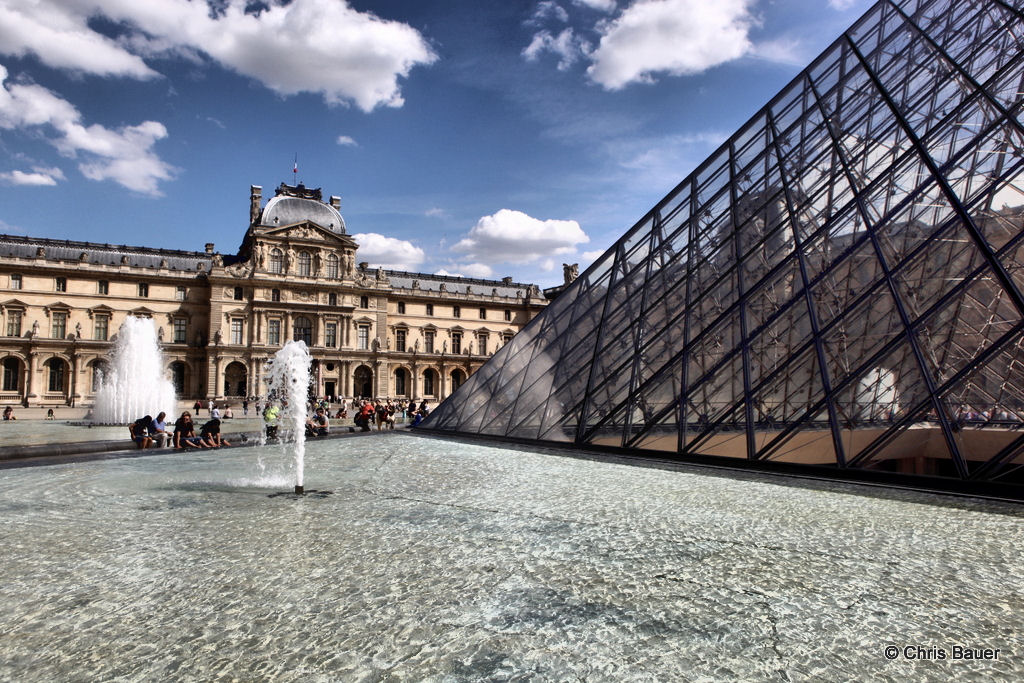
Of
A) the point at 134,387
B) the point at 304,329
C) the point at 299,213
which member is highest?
the point at 299,213

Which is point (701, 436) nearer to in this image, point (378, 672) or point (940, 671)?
point (940, 671)

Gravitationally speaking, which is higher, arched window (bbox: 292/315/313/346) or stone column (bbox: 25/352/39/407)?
arched window (bbox: 292/315/313/346)

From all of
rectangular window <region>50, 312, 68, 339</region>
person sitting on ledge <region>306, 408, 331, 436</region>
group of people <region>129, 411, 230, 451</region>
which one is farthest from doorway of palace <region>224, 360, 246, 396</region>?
group of people <region>129, 411, 230, 451</region>

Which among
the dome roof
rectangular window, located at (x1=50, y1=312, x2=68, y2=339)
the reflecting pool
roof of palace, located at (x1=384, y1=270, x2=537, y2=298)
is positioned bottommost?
the reflecting pool

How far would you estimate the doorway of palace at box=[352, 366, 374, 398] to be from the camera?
5259 centimetres

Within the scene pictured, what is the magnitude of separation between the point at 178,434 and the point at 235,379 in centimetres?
3753

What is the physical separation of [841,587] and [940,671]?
113 centimetres

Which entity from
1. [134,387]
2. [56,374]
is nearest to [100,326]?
[56,374]

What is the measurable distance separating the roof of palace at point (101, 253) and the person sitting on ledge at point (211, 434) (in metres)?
40.8

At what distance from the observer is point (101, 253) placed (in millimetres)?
48750

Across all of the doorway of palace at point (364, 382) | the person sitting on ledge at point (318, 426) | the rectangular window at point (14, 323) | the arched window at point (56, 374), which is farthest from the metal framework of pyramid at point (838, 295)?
the rectangular window at point (14, 323)

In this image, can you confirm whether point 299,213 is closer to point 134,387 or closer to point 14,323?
point 14,323

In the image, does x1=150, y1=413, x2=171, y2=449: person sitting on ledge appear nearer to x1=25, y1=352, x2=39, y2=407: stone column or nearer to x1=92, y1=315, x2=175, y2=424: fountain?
x1=92, y1=315, x2=175, y2=424: fountain

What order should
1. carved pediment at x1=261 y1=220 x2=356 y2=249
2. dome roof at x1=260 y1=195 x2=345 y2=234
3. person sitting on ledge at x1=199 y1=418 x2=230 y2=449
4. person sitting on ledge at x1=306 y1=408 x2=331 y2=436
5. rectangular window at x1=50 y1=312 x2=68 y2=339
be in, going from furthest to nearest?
dome roof at x1=260 y1=195 x2=345 y2=234 < carved pediment at x1=261 y1=220 x2=356 y2=249 < rectangular window at x1=50 y1=312 x2=68 y2=339 < person sitting on ledge at x1=306 y1=408 x2=331 y2=436 < person sitting on ledge at x1=199 y1=418 x2=230 y2=449
